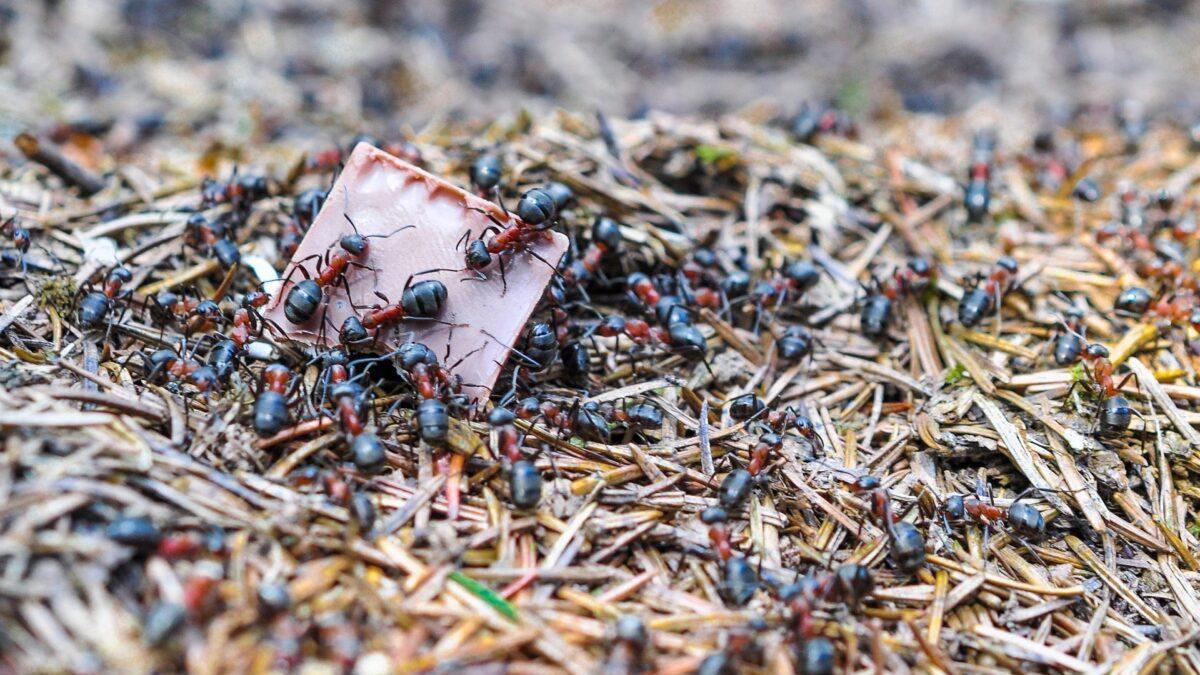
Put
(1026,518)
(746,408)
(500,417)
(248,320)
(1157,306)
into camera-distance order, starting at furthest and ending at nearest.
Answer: (1157,306)
(746,408)
(248,320)
(1026,518)
(500,417)

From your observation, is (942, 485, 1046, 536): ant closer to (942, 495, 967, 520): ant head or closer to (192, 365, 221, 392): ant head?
(942, 495, 967, 520): ant head

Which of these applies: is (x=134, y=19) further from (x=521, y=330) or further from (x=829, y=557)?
(x=829, y=557)

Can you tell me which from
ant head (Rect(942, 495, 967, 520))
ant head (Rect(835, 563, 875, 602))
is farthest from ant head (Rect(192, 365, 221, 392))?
ant head (Rect(942, 495, 967, 520))

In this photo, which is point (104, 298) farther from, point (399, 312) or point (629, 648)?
point (629, 648)

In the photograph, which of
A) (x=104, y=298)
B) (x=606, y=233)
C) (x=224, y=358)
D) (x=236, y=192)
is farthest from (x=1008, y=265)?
(x=104, y=298)

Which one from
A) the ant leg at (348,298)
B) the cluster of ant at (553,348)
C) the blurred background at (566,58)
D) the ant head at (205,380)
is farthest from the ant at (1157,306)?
the ant head at (205,380)

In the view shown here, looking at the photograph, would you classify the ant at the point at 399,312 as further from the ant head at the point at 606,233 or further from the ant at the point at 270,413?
the ant head at the point at 606,233

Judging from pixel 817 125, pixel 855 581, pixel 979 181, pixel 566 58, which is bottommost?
pixel 855 581
